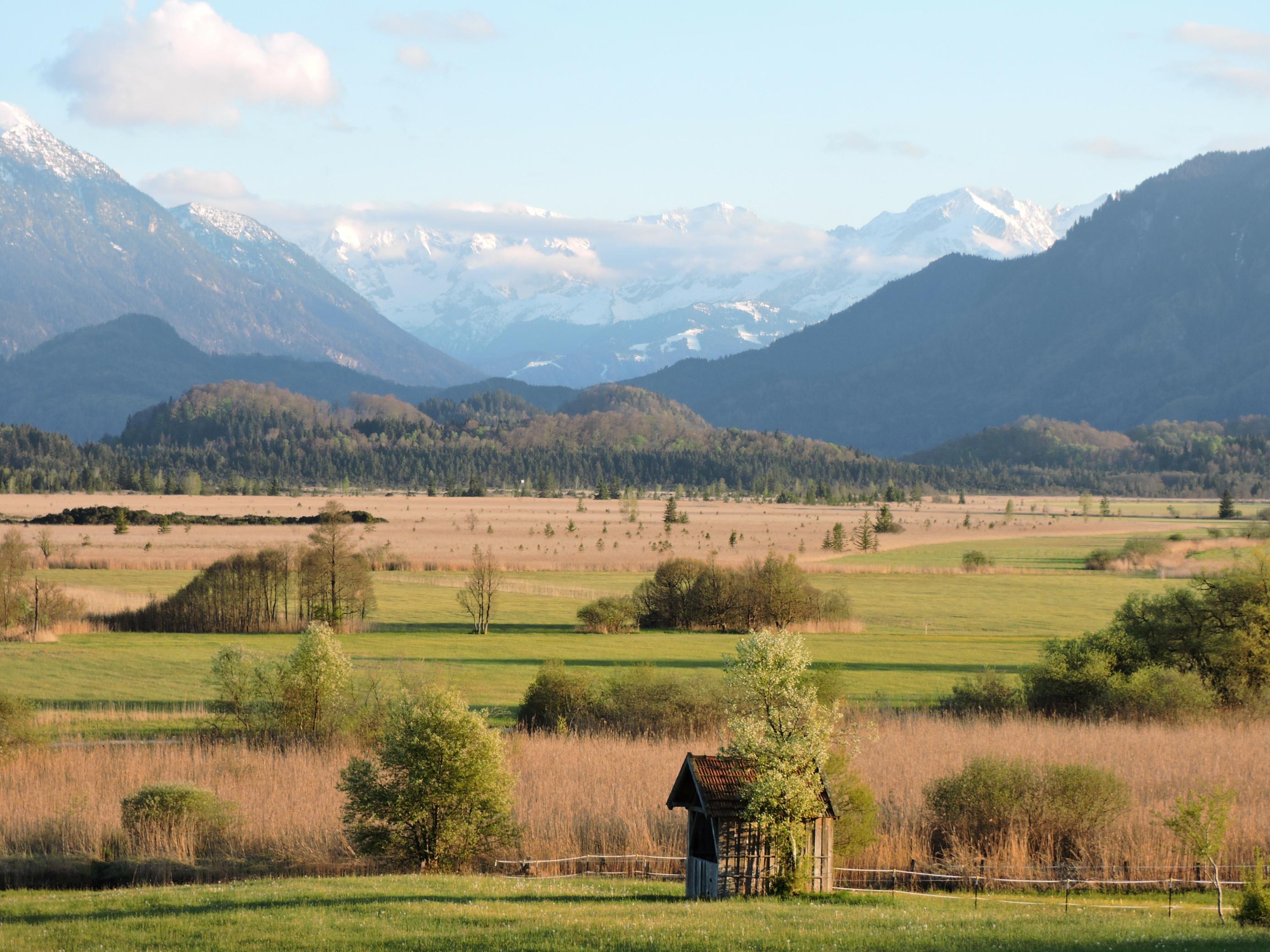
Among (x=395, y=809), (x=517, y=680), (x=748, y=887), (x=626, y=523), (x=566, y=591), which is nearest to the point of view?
(x=748, y=887)

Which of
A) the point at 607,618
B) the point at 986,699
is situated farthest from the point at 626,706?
the point at 607,618

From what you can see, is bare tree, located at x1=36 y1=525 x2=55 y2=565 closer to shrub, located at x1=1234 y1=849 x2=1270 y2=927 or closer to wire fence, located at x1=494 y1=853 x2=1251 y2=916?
wire fence, located at x1=494 y1=853 x2=1251 y2=916

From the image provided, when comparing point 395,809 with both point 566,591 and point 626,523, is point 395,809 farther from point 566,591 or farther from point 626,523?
point 626,523

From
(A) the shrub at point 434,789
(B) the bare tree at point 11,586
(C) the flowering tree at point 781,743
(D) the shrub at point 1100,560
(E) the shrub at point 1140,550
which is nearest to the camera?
(C) the flowering tree at point 781,743

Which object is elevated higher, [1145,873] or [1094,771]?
[1094,771]

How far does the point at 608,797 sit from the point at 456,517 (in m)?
102

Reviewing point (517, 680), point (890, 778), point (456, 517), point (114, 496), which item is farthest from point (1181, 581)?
point (114, 496)

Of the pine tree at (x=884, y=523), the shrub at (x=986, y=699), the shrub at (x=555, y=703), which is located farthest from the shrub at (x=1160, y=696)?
the pine tree at (x=884, y=523)

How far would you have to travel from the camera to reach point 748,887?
15.8m

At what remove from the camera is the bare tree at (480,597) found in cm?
4641

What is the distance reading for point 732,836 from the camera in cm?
1580

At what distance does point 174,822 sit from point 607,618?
27653 millimetres

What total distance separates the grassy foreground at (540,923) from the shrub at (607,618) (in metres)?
29.9

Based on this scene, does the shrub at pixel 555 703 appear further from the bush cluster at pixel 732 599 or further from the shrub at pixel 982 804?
the bush cluster at pixel 732 599
